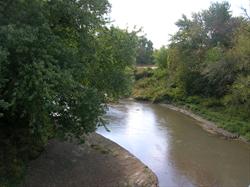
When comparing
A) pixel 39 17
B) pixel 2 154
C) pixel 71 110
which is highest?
pixel 39 17

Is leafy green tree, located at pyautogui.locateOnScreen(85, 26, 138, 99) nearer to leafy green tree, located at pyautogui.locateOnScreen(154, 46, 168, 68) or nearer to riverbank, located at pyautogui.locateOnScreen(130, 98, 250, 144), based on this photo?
riverbank, located at pyautogui.locateOnScreen(130, 98, 250, 144)

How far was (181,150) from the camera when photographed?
2047 cm

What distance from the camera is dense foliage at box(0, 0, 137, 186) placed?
1027 centimetres

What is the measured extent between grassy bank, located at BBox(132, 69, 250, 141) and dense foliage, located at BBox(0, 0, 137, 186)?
38.0 ft

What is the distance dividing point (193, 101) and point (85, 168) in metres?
21.3

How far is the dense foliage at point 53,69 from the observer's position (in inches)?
404

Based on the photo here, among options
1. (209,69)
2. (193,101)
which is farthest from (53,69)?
(193,101)

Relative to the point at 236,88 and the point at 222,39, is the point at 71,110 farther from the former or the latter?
the point at 222,39

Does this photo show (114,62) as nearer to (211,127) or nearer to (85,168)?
(85,168)

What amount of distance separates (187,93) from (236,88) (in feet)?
41.3

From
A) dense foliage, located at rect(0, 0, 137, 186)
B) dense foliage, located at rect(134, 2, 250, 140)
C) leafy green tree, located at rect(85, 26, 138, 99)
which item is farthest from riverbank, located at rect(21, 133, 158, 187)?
dense foliage, located at rect(134, 2, 250, 140)

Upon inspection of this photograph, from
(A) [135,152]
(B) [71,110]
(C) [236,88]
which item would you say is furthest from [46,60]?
(C) [236,88]

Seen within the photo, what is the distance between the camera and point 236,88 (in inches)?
945

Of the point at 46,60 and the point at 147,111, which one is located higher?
the point at 46,60
